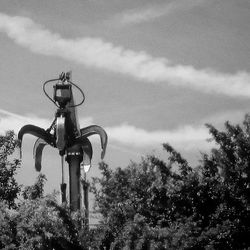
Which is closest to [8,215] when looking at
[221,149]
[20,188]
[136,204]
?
[136,204]

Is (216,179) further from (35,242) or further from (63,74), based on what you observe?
(63,74)

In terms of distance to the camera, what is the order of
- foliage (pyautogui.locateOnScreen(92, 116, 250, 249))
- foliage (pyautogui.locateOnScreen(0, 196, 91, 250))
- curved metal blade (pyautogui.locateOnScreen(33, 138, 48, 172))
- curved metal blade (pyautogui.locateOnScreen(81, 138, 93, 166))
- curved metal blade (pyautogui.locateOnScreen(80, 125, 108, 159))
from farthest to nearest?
1. curved metal blade (pyautogui.locateOnScreen(33, 138, 48, 172))
2. curved metal blade (pyautogui.locateOnScreen(80, 125, 108, 159))
3. curved metal blade (pyautogui.locateOnScreen(81, 138, 93, 166))
4. foliage (pyautogui.locateOnScreen(92, 116, 250, 249))
5. foliage (pyautogui.locateOnScreen(0, 196, 91, 250))

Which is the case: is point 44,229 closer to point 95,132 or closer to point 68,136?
point 68,136

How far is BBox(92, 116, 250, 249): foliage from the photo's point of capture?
13.2 meters

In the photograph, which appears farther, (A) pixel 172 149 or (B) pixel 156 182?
(A) pixel 172 149

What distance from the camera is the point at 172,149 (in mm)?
15336

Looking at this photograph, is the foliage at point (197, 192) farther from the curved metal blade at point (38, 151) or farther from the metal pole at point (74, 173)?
the curved metal blade at point (38, 151)

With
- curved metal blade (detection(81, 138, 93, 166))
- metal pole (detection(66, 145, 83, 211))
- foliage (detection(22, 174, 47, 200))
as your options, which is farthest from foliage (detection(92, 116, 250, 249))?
foliage (detection(22, 174, 47, 200))

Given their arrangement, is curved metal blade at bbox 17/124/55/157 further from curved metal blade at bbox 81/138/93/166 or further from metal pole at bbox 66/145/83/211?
curved metal blade at bbox 81/138/93/166

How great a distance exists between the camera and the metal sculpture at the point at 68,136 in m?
18.3

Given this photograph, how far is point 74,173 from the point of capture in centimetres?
1872

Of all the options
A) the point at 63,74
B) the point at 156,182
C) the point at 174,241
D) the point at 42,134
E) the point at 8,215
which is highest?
the point at 63,74

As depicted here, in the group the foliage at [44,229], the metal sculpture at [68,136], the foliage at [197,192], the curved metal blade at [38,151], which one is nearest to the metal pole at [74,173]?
the metal sculpture at [68,136]

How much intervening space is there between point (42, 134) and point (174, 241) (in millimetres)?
10514
